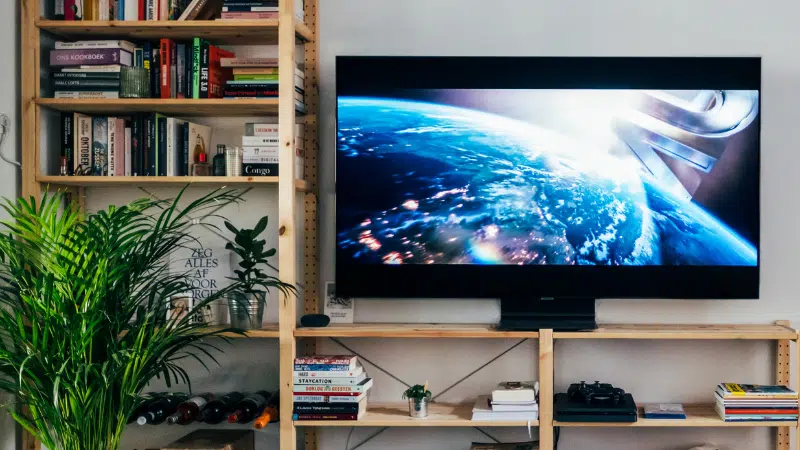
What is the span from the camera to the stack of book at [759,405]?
284 centimetres

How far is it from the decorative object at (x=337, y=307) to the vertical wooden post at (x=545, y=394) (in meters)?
0.78

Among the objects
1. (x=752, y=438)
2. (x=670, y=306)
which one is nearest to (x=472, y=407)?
(x=670, y=306)

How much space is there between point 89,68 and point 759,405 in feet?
8.99

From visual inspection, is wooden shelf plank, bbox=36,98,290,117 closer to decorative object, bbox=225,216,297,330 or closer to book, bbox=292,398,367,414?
decorative object, bbox=225,216,297,330

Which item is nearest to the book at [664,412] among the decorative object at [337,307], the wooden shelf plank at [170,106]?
the decorative object at [337,307]

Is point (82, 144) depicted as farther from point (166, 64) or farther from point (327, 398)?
point (327, 398)

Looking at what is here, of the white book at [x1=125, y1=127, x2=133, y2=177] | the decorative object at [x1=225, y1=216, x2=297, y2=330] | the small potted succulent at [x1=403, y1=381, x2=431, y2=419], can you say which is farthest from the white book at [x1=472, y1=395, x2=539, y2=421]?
the white book at [x1=125, y1=127, x2=133, y2=177]

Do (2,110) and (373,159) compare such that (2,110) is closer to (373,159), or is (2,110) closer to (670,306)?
(373,159)

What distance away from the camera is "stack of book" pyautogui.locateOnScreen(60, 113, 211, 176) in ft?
9.99

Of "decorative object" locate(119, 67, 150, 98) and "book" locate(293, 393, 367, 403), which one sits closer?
"book" locate(293, 393, 367, 403)

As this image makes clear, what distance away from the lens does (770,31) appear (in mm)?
3186

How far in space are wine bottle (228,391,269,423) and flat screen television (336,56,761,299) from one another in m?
0.58

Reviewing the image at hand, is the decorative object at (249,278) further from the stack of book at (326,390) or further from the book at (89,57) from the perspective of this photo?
the book at (89,57)

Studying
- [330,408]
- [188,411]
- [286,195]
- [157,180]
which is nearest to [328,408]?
[330,408]
